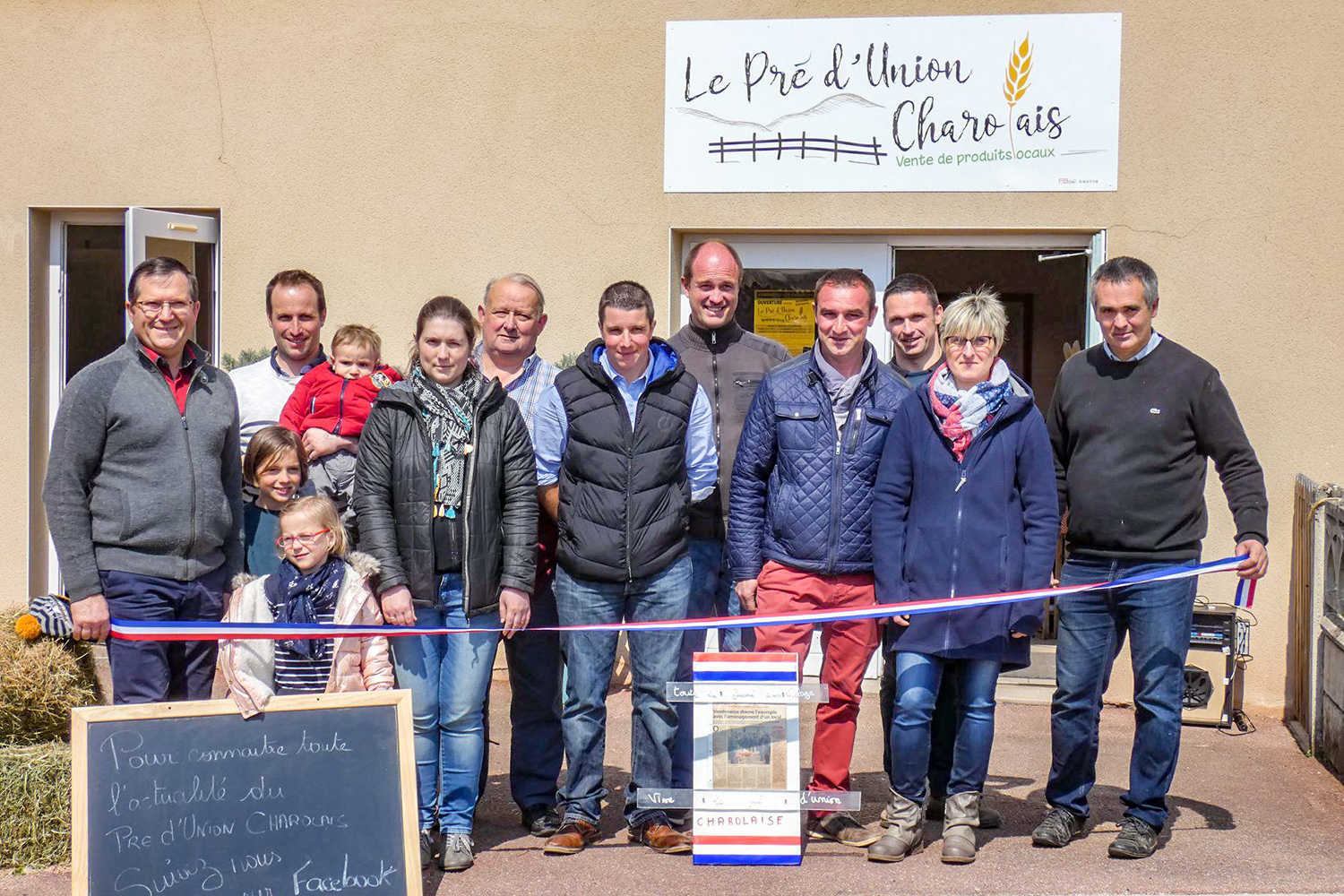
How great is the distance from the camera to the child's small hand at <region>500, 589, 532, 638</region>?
4574 mm

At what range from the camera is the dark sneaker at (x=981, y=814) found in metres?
5.02

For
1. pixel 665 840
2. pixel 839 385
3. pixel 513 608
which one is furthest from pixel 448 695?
pixel 839 385

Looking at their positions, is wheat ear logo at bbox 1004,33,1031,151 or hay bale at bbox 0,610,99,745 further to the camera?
wheat ear logo at bbox 1004,33,1031,151

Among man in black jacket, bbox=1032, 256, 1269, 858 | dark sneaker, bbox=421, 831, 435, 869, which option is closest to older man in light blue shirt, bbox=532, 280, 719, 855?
dark sneaker, bbox=421, 831, 435, 869

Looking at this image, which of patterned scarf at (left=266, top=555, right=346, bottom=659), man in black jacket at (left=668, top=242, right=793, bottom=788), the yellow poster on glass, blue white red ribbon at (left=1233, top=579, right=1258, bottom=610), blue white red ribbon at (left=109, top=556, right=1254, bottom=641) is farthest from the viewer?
the yellow poster on glass

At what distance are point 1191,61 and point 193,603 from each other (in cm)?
534

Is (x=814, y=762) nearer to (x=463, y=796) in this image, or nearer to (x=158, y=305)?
(x=463, y=796)

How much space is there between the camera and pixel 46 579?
298 inches

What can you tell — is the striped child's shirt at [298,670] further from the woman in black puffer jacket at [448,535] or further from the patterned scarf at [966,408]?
the patterned scarf at [966,408]

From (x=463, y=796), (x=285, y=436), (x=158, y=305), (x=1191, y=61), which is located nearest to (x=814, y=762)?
(x=463, y=796)

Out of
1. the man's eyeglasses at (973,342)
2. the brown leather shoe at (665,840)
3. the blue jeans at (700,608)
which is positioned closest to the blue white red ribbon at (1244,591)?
the man's eyeglasses at (973,342)

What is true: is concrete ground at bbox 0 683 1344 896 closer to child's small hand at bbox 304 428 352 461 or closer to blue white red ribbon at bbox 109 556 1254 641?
blue white red ribbon at bbox 109 556 1254 641

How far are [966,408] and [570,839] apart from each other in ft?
6.61

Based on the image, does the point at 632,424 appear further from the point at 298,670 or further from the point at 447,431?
the point at 298,670
